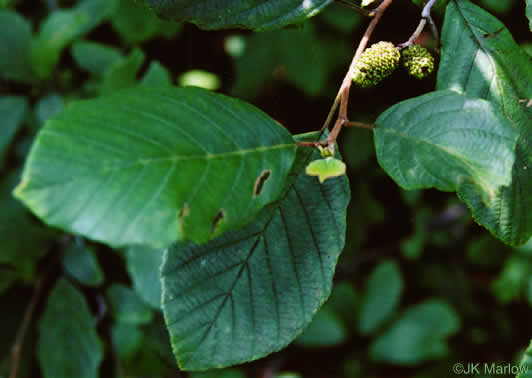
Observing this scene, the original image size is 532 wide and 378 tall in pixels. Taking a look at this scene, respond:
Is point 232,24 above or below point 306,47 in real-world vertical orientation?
above

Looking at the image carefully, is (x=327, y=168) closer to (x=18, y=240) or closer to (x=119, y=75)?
(x=119, y=75)

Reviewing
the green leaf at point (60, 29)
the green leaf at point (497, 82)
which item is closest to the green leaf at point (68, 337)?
the green leaf at point (60, 29)

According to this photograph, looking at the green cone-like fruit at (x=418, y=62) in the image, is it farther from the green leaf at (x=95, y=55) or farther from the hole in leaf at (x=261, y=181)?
the green leaf at (x=95, y=55)

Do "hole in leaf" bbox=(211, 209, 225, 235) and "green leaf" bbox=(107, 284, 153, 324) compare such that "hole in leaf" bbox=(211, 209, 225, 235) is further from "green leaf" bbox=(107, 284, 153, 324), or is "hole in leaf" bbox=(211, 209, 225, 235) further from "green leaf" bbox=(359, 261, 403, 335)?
"green leaf" bbox=(359, 261, 403, 335)

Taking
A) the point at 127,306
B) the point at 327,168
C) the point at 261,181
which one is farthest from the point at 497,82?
the point at 127,306

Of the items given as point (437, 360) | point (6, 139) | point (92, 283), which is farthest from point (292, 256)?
point (437, 360)

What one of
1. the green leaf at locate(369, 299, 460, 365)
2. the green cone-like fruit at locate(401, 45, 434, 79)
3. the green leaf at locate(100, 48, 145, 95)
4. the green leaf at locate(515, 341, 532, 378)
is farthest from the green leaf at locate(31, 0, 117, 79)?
the green leaf at locate(369, 299, 460, 365)

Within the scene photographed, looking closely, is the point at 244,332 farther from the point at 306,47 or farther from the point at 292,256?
the point at 306,47
